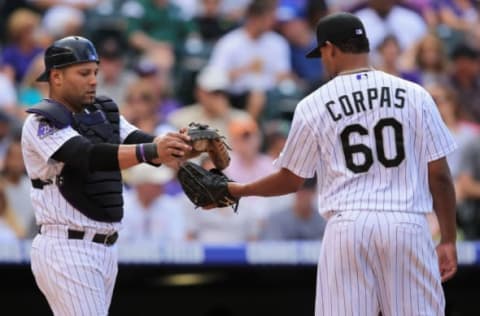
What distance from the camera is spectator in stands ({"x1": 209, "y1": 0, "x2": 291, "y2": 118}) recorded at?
10352 mm

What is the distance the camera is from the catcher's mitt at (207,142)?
5512 mm

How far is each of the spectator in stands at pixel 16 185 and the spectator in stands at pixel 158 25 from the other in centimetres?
261

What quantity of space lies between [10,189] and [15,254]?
0.99m

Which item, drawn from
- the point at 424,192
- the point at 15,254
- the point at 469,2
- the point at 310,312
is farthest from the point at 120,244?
the point at 469,2

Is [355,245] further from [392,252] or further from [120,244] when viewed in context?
[120,244]

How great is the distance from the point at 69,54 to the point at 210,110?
4357mm

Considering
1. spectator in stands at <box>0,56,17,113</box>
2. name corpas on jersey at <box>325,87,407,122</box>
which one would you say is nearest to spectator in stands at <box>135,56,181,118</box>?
spectator in stands at <box>0,56,17,113</box>

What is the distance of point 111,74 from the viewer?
33.3 feet

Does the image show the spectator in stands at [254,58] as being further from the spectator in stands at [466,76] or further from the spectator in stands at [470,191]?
the spectator in stands at [470,191]

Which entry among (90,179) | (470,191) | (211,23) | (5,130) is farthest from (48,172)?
(211,23)

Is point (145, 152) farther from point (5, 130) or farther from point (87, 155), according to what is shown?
point (5, 130)

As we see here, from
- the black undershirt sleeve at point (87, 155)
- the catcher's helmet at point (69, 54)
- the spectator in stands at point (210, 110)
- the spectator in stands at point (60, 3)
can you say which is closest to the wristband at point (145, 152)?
the black undershirt sleeve at point (87, 155)

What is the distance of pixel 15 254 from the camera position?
782 centimetres

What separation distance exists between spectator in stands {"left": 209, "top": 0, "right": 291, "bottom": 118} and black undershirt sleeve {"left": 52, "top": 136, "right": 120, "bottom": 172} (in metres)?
4.99
